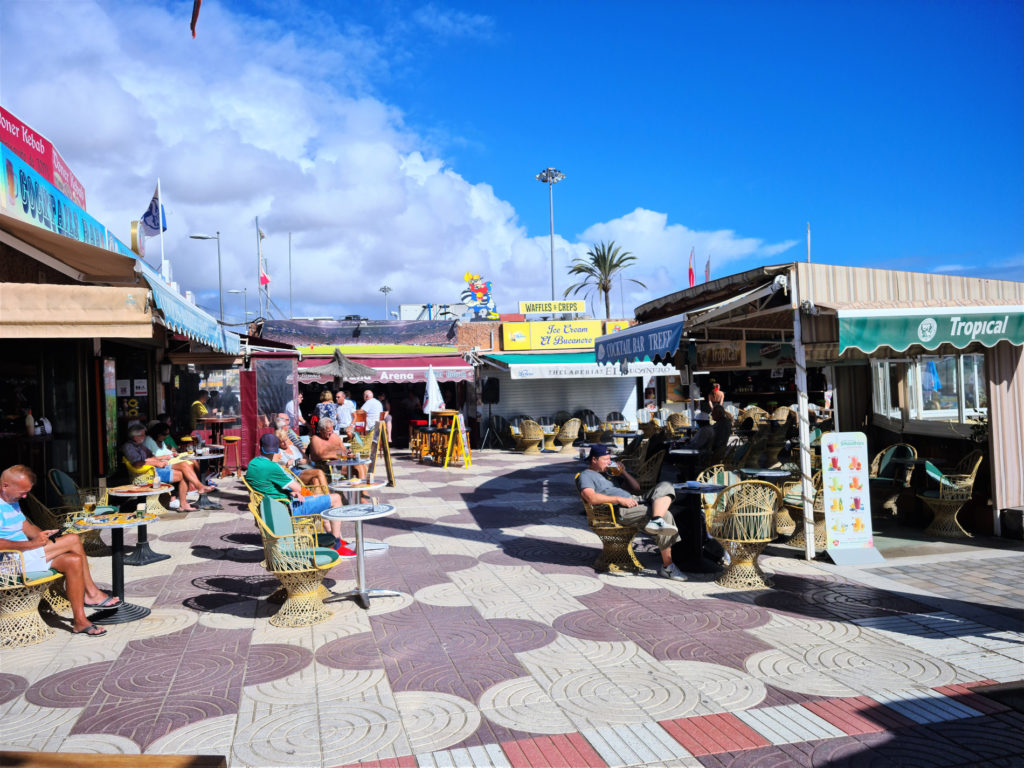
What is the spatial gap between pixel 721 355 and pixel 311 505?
272 inches

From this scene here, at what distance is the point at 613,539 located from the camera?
21.4 ft

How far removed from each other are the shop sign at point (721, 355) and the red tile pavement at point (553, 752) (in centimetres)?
786

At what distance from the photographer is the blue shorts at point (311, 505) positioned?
259 inches

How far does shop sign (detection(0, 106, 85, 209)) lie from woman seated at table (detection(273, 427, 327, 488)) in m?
4.37

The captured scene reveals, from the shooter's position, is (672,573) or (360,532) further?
(672,573)

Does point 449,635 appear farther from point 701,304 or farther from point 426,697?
point 701,304

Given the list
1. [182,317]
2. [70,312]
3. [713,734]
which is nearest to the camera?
[713,734]

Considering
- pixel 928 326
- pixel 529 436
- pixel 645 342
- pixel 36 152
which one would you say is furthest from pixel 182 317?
pixel 529 436

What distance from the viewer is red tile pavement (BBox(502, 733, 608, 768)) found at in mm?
3262

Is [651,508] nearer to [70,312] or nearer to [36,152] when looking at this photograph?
[70,312]

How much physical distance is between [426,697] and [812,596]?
338 centimetres

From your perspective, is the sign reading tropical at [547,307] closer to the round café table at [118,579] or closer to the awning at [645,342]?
the awning at [645,342]

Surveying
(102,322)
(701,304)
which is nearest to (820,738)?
(102,322)

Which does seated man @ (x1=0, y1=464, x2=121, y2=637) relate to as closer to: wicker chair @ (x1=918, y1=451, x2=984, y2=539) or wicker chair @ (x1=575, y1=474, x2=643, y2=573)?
wicker chair @ (x1=575, y1=474, x2=643, y2=573)
